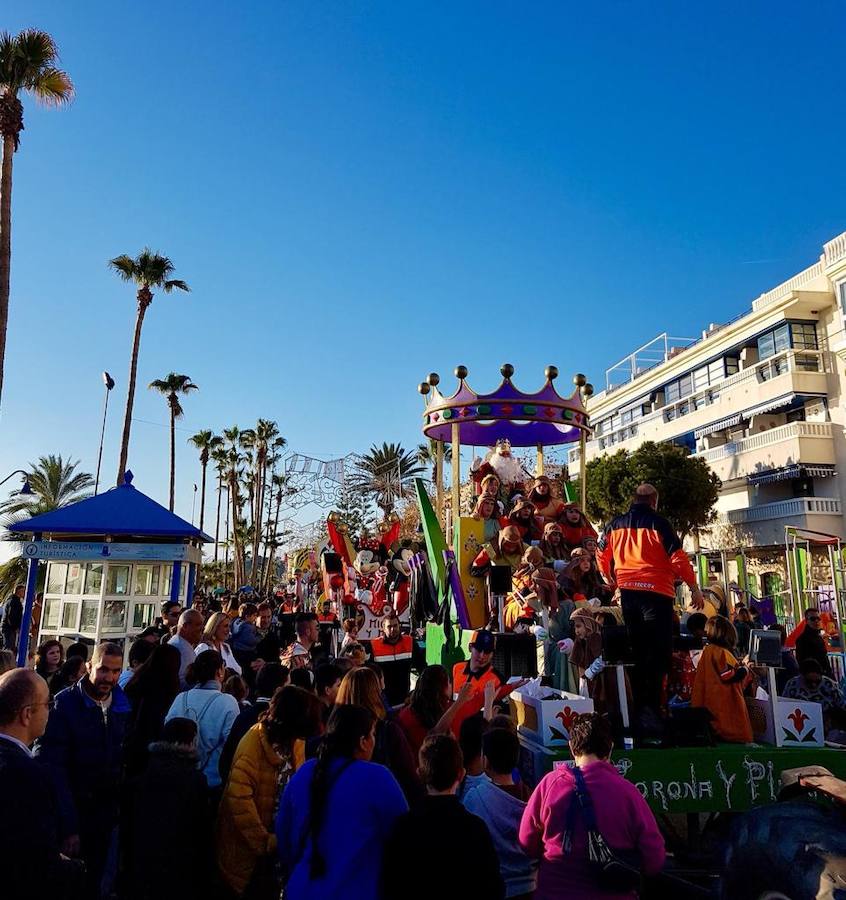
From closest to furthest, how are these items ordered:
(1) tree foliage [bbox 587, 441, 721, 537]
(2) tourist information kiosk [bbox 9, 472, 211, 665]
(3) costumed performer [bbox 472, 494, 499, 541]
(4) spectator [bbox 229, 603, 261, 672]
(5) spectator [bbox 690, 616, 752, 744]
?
(5) spectator [bbox 690, 616, 752, 744] → (4) spectator [bbox 229, 603, 261, 672] → (3) costumed performer [bbox 472, 494, 499, 541] → (2) tourist information kiosk [bbox 9, 472, 211, 665] → (1) tree foliage [bbox 587, 441, 721, 537]

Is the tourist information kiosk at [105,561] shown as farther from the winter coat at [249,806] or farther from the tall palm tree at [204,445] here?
the tall palm tree at [204,445]

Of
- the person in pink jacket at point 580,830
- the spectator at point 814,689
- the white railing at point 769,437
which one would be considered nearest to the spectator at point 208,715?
the person in pink jacket at point 580,830

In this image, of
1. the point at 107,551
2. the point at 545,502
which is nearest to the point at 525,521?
the point at 545,502

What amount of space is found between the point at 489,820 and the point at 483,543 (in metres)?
8.10

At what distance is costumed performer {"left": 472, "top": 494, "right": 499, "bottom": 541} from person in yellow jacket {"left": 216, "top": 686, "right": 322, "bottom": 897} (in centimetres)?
809

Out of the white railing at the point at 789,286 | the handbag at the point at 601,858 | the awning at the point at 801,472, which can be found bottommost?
the handbag at the point at 601,858

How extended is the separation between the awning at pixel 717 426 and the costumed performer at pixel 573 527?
27753mm

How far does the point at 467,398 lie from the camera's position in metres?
12.6

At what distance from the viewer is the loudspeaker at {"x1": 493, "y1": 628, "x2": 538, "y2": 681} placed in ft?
25.4

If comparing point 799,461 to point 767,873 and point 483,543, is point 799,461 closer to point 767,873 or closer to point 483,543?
point 483,543

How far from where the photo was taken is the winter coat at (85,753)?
4293 mm

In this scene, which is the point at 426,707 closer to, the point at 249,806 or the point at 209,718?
the point at 209,718

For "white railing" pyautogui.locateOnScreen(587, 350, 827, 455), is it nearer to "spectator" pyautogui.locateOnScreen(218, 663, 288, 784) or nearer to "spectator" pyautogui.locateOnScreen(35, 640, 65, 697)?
"spectator" pyautogui.locateOnScreen(35, 640, 65, 697)

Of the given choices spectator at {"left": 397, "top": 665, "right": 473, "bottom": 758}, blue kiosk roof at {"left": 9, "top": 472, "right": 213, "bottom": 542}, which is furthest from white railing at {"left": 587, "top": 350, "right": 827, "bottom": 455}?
spectator at {"left": 397, "top": 665, "right": 473, "bottom": 758}
